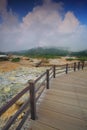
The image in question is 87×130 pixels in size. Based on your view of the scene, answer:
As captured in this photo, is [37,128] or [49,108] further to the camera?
[49,108]

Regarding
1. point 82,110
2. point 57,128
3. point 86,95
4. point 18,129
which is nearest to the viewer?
point 18,129

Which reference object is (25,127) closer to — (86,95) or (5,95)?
(86,95)

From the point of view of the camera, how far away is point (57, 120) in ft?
13.9

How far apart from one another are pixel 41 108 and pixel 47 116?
59 centimetres

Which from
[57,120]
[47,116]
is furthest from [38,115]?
[57,120]

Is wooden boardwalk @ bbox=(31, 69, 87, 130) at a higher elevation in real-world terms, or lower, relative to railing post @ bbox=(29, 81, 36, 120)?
A: lower

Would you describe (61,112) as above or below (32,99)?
below

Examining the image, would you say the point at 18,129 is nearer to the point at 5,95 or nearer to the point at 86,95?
the point at 86,95

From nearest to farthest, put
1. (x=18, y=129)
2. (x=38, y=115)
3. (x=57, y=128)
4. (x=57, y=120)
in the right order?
(x=18, y=129)
(x=57, y=128)
(x=57, y=120)
(x=38, y=115)

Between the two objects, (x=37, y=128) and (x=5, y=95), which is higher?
(x=37, y=128)

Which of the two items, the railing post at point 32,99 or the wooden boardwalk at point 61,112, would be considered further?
the railing post at point 32,99

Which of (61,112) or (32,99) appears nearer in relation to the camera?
(32,99)

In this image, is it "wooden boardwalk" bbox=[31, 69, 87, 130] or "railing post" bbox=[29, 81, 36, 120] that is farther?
"railing post" bbox=[29, 81, 36, 120]

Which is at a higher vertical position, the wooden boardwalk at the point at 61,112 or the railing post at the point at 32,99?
the railing post at the point at 32,99
